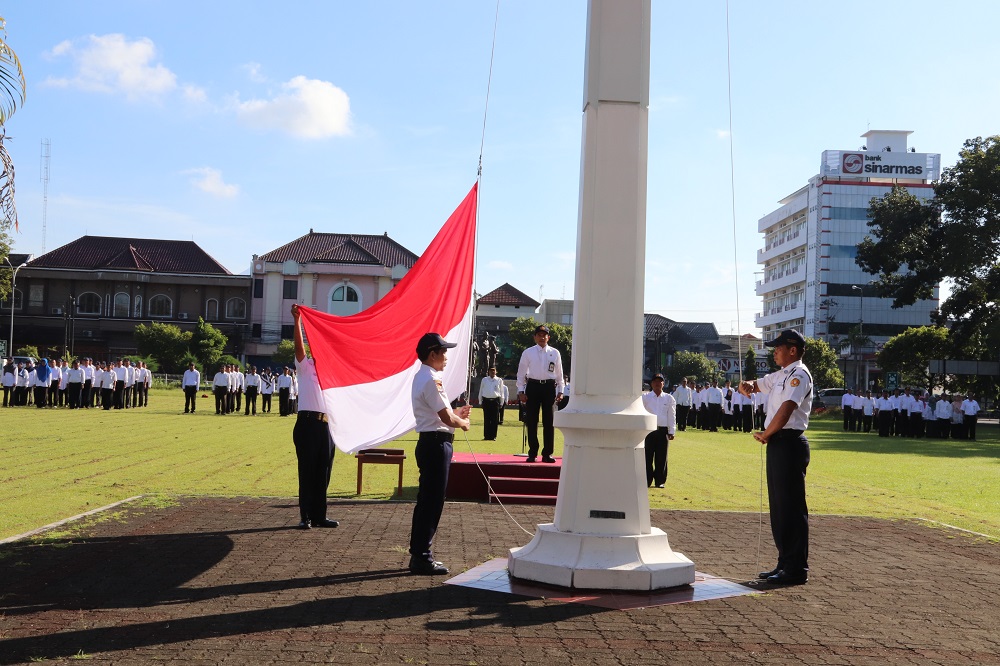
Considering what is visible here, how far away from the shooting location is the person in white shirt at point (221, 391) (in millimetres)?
34688

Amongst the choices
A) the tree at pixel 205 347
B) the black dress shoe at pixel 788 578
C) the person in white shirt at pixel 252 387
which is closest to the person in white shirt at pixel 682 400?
the person in white shirt at pixel 252 387

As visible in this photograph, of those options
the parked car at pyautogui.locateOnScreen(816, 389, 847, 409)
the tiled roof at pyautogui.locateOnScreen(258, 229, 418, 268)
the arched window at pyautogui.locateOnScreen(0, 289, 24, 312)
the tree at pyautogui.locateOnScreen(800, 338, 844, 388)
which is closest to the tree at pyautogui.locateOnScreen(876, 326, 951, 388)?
the parked car at pyautogui.locateOnScreen(816, 389, 847, 409)

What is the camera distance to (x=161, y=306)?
3098 inches

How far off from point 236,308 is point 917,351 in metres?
51.2

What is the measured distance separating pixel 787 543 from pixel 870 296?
300ft

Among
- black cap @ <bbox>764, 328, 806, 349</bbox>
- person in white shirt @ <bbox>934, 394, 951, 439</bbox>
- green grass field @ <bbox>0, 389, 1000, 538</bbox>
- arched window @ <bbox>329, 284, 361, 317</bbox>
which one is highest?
arched window @ <bbox>329, 284, 361, 317</bbox>

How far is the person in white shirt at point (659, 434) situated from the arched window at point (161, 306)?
6916 cm

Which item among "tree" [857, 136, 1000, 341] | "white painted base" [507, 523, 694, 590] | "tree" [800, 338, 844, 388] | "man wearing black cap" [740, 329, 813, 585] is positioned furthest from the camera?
"tree" [800, 338, 844, 388]

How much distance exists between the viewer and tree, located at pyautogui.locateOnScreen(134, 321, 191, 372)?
69188 millimetres

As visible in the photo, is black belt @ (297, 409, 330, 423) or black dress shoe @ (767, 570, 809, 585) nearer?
black dress shoe @ (767, 570, 809, 585)

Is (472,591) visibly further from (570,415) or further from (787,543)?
(787,543)

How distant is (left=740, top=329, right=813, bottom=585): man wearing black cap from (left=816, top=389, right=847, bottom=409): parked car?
Result: 194 ft

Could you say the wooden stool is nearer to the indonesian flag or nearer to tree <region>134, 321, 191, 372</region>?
the indonesian flag

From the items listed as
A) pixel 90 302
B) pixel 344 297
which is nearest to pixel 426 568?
pixel 344 297
